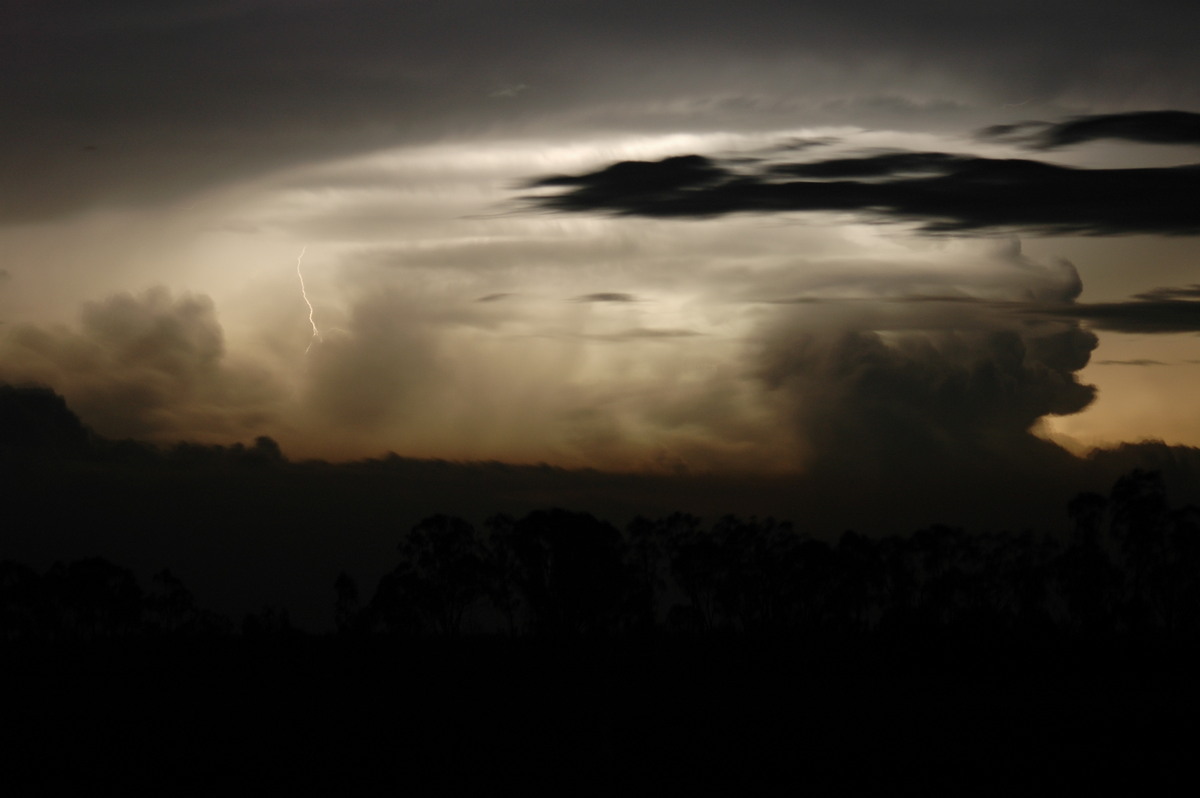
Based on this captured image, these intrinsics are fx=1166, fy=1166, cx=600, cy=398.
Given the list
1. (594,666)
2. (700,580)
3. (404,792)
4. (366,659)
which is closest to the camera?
(404,792)

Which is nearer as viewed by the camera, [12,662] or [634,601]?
[12,662]

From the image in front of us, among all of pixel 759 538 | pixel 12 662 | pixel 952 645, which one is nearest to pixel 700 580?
pixel 759 538

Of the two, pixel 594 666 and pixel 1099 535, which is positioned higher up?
pixel 1099 535

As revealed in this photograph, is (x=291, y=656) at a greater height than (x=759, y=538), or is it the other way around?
(x=759, y=538)

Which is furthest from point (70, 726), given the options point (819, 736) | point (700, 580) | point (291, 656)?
point (700, 580)

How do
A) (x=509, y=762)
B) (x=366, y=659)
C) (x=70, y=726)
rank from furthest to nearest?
(x=366, y=659), (x=70, y=726), (x=509, y=762)

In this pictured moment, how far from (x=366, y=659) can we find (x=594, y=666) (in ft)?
74.1

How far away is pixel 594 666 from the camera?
8894 centimetres

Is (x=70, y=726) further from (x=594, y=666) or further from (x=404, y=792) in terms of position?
(x=594, y=666)

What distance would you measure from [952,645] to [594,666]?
29499 mm

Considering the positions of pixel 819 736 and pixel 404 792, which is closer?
pixel 404 792

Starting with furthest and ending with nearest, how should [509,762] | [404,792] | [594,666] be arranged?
1. [594,666]
2. [509,762]
3. [404,792]

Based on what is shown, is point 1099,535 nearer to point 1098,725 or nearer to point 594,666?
point 594,666

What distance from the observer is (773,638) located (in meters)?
117
